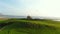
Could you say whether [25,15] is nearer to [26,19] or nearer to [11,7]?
[26,19]

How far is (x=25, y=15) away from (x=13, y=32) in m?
0.24

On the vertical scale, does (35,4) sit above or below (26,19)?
above

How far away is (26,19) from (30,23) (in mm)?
69

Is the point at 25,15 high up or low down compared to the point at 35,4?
down

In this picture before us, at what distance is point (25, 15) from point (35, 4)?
0.17m

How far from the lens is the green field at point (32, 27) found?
1227 millimetres

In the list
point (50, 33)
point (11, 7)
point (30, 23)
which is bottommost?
point (50, 33)

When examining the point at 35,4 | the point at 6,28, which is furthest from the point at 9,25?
the point at 35,4

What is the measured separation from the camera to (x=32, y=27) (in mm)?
1244

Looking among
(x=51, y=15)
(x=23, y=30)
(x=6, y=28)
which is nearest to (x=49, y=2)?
(x=51, y=15)

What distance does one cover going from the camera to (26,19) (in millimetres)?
1284

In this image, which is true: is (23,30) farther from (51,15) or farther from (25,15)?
(51,15)

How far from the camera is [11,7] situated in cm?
129

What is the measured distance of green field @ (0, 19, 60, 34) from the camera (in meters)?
1.23
